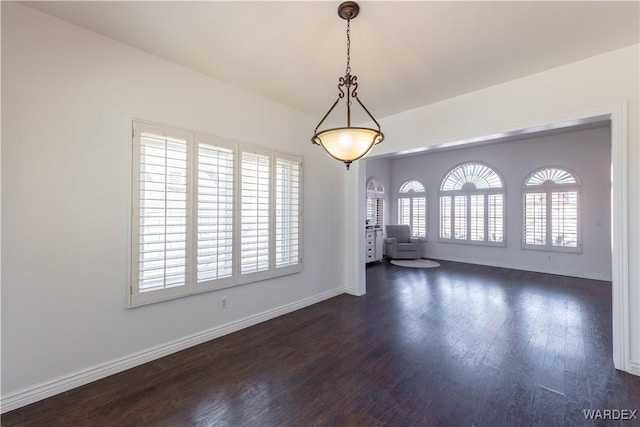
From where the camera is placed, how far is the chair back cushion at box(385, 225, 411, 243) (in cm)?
807

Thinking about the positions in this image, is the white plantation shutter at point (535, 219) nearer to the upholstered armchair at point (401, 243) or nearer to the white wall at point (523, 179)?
the white wall at point (523, 179)

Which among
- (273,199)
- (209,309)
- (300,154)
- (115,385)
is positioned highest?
(300,154)

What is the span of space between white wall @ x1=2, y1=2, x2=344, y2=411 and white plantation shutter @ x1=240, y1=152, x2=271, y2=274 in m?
0.64

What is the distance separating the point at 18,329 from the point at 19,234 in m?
0.71

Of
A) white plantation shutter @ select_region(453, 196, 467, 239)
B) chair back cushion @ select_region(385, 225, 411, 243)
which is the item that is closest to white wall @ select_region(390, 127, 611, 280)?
white plantation shutter @ select_region(453, 196, 467, 239)

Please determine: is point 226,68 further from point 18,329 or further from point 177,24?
point 18,329

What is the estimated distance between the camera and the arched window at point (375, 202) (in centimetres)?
802

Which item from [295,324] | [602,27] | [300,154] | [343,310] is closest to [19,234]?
[295,324]

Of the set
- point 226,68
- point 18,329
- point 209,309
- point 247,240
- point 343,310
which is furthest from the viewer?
point 343,310

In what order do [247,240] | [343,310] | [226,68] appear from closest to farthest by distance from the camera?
[226,68] → [247,240] → [343,310]

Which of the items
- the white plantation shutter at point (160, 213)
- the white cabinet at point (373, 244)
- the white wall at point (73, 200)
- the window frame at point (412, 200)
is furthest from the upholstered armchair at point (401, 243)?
the white plantation shutter at point (160, 213)

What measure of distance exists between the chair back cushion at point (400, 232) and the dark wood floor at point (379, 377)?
13.5 ft

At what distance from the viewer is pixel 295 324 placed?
138 inches

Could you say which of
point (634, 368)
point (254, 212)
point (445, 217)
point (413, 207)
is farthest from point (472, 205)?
point (254, 212)
